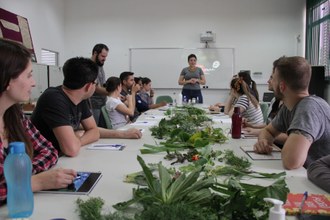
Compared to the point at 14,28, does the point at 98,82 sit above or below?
below

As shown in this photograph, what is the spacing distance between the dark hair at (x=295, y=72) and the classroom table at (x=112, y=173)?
45 cm

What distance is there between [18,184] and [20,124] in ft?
1.75

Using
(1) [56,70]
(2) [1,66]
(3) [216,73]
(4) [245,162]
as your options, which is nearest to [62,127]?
(2) [1,66]

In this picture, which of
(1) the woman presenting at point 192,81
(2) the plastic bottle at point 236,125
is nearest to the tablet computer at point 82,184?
(2) the plastic bottle at point 236,125

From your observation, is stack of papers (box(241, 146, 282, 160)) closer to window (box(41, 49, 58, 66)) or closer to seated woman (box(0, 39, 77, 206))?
seated woman (box(0, 39, 77, 206))

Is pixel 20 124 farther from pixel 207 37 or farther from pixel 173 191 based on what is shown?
pixel 207 37

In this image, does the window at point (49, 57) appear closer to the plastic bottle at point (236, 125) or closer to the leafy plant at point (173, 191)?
the plastic bottle at point (236, 125)

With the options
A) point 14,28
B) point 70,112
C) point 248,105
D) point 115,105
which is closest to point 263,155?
point 70,112

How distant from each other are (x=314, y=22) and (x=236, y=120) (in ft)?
19.2

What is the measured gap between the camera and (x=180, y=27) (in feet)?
26.1

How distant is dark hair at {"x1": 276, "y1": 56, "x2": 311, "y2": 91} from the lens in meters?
1.76

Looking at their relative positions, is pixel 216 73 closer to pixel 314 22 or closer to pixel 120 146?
pixel 314 22

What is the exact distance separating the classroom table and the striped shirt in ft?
4.09

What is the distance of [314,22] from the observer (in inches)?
279
